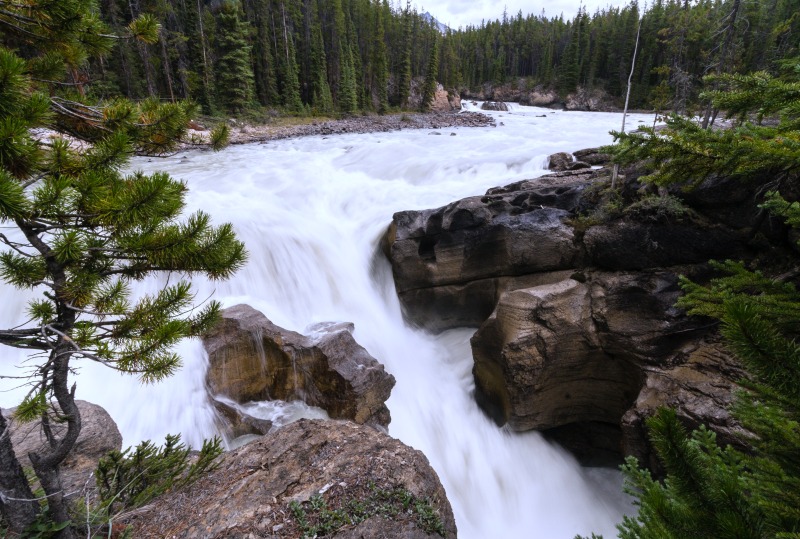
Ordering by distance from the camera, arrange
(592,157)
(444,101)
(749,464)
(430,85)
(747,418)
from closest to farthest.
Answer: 1. (749,464)
2. (747,418)
3. (592,157)
4. (430,85)
5. (444,101)

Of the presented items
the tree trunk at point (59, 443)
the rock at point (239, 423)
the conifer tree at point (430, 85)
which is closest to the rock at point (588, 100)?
the conifer tree at point (430, 85)

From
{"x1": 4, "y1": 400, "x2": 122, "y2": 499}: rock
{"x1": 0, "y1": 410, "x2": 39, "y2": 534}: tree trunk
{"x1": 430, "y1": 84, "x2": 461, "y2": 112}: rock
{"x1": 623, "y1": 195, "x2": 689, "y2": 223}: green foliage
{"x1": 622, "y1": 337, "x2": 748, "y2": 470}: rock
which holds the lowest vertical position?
{"x1": 622, "y1": 337, "x2": 748, "y2": 470}: rock

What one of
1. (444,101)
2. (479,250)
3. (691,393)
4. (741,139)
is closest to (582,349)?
(691,393)

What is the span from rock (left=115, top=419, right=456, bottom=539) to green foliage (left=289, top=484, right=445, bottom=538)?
2 cm

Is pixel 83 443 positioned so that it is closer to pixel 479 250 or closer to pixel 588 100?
pixel 479 250

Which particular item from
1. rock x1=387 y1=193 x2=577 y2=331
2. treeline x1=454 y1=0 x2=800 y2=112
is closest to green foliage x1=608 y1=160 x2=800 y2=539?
rock x1=387 y1=193 x2=577 y2=331

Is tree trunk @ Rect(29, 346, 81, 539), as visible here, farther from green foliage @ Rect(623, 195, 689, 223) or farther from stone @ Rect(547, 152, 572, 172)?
stone @ Rect(547, 152, 572, 172)

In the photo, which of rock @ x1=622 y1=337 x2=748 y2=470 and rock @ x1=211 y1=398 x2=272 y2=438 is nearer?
rock @ x1=622 y1=337 x2=748 y2=470

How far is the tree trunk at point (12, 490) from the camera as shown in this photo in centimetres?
253

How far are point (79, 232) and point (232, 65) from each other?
143 feet

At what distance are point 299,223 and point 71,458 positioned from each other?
8.73m

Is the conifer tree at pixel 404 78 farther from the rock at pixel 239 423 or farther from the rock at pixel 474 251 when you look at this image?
the rock at pixel 239 423

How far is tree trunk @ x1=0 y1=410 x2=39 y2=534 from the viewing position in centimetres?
253

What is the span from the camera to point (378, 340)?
938cm
